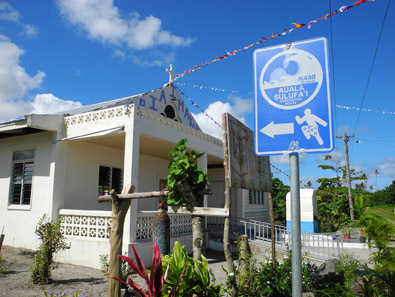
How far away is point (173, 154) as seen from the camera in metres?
4.63

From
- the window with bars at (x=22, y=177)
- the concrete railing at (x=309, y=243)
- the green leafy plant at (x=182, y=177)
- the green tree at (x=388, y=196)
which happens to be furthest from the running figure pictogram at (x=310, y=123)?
the green tree at (x=388, y=196)

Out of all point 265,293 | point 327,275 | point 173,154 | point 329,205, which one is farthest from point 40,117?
point 329,205

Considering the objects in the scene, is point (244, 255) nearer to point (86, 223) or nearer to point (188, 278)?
point (188, 278)

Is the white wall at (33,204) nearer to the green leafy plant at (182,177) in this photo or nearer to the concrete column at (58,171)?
the concrete column at (58,171)

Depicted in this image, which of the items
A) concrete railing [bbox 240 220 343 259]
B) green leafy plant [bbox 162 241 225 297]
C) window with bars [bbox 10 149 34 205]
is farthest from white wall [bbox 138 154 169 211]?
green leafy plant [bbox 162 241 225 297]

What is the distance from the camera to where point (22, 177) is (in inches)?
414

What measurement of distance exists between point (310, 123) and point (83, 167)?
31.7 ft

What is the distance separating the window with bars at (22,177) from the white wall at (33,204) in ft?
0.64

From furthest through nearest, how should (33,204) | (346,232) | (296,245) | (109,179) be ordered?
(346,232) → (109,179) → (33,204) → (296,245)

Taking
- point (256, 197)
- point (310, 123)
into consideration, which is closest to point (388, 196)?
point (256, 197)

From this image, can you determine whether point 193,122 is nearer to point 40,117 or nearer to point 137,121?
point 137,121

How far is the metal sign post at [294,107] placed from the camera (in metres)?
1.98

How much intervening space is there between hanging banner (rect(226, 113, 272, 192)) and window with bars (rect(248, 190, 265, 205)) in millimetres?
12621

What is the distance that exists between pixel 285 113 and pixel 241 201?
14.6 m
